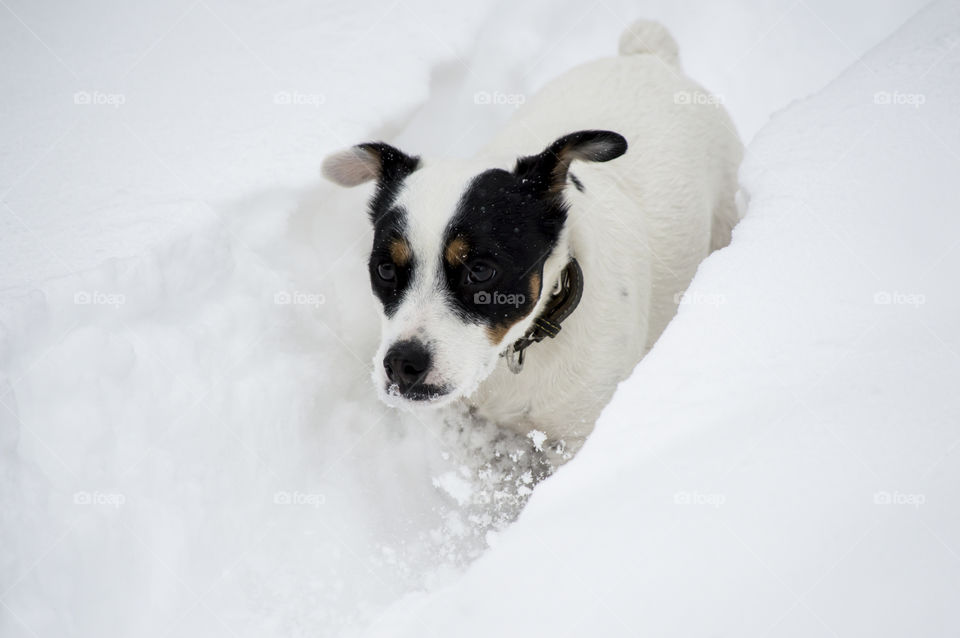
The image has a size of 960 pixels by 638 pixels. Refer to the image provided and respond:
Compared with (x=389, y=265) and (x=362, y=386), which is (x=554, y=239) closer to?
(x=389, y=265)

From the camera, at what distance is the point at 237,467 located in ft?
7.54

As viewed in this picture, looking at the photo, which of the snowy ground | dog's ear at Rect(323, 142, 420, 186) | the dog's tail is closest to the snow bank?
the snowy ground

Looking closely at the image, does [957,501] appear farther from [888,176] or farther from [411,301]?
[411,301]

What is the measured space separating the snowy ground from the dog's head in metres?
0.56

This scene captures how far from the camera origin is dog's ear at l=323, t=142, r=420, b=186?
8.25 ft

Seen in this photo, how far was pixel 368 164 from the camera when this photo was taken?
2.59 m

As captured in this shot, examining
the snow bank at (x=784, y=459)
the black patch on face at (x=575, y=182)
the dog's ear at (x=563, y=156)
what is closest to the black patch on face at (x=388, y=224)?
the dog's ear at (x=563, y=156)

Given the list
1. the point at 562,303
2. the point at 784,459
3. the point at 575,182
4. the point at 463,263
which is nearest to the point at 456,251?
the point at 463,263

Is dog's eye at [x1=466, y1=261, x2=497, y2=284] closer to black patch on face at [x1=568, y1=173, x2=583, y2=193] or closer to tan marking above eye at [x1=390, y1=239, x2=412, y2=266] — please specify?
tan marking above eye at [x1=390, y1=239, x2=412, y2=266]

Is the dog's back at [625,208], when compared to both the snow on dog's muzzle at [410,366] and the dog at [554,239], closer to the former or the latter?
the dog at [554,239]

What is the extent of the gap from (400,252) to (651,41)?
91.5 inches

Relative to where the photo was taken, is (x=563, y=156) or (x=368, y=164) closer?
(x=563, y=156)

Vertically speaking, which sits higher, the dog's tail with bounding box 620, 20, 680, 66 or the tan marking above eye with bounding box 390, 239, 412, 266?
the dog's tail with bounding box 620, 20, 680, 66

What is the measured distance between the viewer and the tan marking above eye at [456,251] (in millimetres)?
2102
